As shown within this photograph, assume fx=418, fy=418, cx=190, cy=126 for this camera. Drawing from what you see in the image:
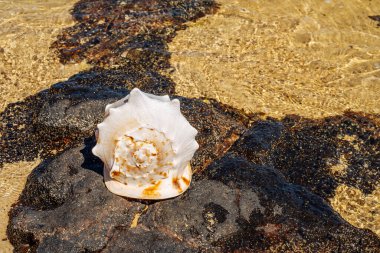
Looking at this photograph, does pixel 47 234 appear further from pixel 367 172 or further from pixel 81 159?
pixel 367 172

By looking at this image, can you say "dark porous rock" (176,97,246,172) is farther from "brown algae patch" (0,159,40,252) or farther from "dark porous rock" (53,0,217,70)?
"brown algae patch" (0,159,40,252)

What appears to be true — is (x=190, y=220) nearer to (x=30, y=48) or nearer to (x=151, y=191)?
(x=151, y=191)

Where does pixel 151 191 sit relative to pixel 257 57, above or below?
above

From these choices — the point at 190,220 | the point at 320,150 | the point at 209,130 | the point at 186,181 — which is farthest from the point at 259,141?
the point at 190,220

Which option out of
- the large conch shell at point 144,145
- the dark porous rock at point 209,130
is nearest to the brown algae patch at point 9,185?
the large conch shell at point 144,145

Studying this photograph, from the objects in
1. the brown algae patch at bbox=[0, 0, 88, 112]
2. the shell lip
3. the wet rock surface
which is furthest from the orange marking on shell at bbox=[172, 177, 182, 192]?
the brown algae patch at bbox=[0, 0, 88, 112]

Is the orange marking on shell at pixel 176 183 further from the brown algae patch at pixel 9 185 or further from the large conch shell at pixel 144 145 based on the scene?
the brown algae patch at pixel 9 185

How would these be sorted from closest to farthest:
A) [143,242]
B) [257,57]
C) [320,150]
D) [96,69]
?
1. [143,242]
2. [320,150]
3. [96,69]
4. [257,57]

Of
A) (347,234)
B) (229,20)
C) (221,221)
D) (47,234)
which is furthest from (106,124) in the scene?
(229,20)
